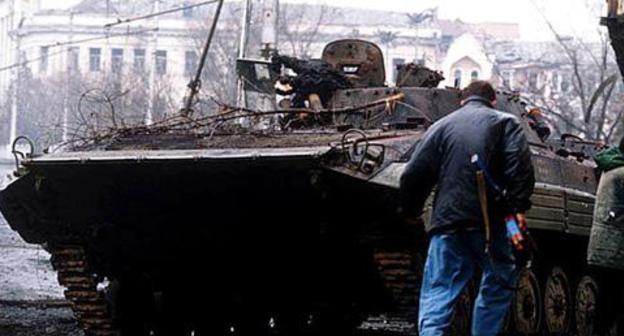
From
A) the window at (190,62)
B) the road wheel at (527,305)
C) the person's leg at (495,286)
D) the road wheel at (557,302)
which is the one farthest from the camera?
the window at (190,62)

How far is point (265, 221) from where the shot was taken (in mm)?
10570

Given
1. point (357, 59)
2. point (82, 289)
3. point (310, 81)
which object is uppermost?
point (357, 59)

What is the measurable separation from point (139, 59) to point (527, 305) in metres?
53.5

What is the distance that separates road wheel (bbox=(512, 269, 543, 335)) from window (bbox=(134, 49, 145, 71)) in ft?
167

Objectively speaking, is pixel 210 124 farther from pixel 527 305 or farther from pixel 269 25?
pixel 269 25

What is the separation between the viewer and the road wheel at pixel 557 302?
12.1m

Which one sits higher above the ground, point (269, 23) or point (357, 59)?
point (269, 23)

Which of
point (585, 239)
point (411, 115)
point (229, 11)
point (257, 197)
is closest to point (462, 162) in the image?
point (257, 197)

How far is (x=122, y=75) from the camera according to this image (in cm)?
5756

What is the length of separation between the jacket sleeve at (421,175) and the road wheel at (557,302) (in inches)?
159

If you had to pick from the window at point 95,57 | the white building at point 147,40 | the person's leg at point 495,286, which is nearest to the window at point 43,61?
the white building at point 147,40

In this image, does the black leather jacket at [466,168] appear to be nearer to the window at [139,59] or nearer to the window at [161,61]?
the window at [161,61]

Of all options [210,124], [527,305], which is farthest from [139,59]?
[527,305]

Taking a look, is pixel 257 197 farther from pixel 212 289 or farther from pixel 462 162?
pixel 462 162
